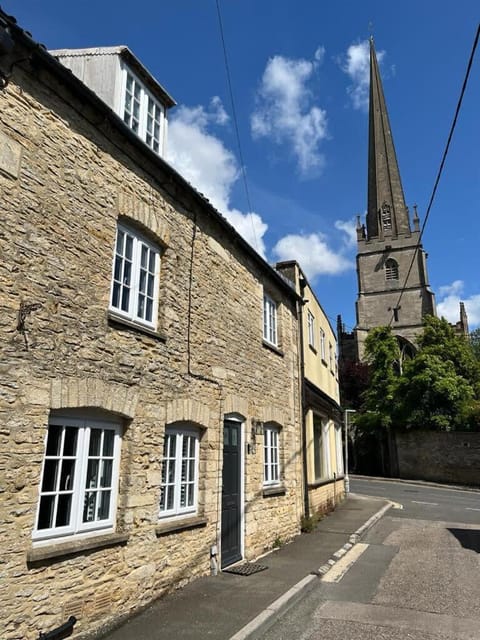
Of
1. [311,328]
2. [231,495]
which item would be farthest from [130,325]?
[311,328]

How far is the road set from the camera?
217 inches

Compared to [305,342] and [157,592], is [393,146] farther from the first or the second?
[157,592]

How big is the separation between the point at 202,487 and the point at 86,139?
5.33 m

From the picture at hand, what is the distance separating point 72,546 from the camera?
16.0 ft

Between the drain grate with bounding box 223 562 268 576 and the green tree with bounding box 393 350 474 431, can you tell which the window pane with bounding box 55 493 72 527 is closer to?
the drain grate with bounding box 223 562 268 576

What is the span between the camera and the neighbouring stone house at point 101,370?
4.66 metres

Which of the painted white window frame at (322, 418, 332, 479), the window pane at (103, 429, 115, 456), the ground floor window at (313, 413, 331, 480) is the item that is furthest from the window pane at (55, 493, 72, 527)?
the painted white window frame at (322, 418, 332, 479)

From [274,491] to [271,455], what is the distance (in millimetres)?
796

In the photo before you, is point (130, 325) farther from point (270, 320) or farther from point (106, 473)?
point (270, 320)

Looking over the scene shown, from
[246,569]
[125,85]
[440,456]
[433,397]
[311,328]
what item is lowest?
[246,569]

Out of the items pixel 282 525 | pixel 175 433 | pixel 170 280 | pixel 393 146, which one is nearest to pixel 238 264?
pixel 170 280

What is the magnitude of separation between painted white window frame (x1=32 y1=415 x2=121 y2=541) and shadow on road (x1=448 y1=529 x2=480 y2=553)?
27.5 ft

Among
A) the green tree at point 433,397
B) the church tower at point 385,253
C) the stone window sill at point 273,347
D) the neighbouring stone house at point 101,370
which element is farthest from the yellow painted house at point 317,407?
the church tower at point 385,253

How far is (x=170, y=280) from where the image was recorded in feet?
23.3
